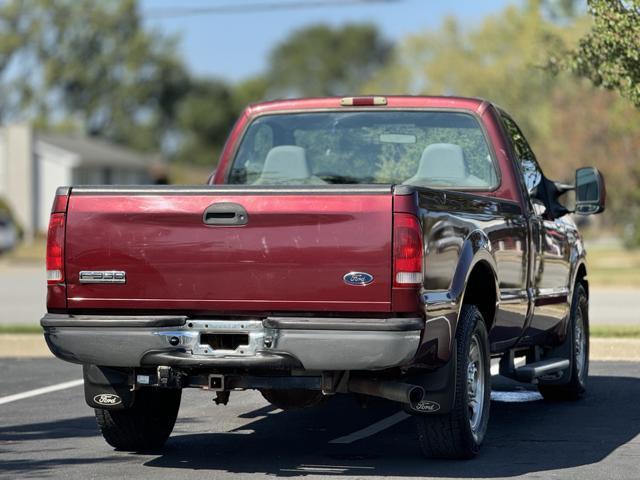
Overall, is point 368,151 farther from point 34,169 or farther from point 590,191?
point 34,169

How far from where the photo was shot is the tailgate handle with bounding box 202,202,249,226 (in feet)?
24.3

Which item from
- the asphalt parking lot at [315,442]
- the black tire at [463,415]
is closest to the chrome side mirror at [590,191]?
the asphalt parking lot at [315,442]

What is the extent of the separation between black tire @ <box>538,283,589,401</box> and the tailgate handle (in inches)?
162

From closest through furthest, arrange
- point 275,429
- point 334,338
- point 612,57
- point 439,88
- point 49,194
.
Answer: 1. point 334,338
2. point 275,429
3. point 612,57
4. point 439,88
5. point 49,194

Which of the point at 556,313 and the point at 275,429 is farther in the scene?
the point at 556,313

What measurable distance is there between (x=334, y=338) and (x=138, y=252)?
1210mm

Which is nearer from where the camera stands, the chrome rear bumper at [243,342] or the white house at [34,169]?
the chrome rear bumper at [243,342]

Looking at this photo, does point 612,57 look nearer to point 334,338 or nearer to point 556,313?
point 556,313

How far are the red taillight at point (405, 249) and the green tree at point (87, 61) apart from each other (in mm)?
84021

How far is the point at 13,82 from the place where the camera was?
94562 millimetres

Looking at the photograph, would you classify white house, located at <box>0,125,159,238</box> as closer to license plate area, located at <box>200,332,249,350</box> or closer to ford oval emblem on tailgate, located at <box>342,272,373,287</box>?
license plate area, located at <box>200,332,249,350</box>

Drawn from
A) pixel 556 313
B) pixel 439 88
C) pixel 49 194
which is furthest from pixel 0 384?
pixel 49 194

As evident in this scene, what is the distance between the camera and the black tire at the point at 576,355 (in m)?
10.7

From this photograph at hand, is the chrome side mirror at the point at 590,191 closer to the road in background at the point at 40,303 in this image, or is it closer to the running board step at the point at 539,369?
the running board step at the point at 539,369
